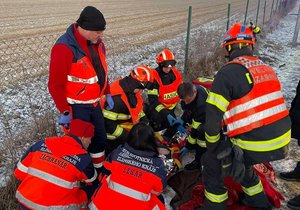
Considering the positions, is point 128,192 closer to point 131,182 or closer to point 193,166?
point 131,182

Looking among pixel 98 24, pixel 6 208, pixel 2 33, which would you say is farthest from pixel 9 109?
pixel 2 33

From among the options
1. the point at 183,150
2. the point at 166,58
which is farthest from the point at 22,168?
the point at 166,58

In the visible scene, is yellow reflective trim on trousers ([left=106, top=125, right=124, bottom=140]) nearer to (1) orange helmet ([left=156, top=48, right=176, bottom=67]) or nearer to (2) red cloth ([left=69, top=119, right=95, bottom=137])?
(2) red cloth ([left=69, top=119, right=95, bottom=137])

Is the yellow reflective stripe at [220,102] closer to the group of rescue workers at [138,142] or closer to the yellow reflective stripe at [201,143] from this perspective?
the group of rescue workers at [138,142]

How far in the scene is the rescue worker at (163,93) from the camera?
4.78 meters

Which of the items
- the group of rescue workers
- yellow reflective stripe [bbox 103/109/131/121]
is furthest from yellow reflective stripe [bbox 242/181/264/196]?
yellow reflective stripe [bbox 103/109/131/121]

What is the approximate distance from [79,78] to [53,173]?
1091mm

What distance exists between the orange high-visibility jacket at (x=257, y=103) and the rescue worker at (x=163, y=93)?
214 cm

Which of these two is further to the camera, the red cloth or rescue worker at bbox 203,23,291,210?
the red cloth

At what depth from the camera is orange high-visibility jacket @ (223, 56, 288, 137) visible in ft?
8.34

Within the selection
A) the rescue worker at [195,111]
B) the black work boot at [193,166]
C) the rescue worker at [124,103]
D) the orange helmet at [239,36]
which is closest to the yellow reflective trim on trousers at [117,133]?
the rescue worker at [124,103]

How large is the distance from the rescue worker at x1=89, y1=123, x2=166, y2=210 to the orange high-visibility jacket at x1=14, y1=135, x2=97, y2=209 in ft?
0.78

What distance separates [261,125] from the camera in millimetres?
2600

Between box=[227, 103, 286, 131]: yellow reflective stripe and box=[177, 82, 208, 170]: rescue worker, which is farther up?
box=[227, 103, 286, 131]: yellow reflective stripe
